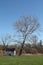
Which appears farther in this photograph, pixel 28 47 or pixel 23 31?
pixel 28 47

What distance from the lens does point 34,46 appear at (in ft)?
181

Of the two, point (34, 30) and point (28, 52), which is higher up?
point (34, 30)

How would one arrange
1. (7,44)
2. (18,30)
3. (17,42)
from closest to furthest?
1. (18,30)
2. (17,42)
3. (7,44)

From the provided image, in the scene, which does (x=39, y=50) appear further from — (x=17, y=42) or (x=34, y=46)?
(x=17, y=42)

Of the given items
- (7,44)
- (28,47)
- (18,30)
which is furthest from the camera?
(7,44)

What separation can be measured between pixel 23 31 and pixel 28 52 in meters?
12.7

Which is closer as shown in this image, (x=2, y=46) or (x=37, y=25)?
(x=37, y=25)

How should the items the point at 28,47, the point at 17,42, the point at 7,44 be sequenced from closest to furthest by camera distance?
the point at 17,42 → the point at 28,47 → the point at 7,44

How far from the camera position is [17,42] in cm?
4597

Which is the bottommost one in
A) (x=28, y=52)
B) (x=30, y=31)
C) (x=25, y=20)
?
(x=28, y=52)

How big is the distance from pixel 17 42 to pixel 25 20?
6452mm

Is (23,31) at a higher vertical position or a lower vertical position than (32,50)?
higher

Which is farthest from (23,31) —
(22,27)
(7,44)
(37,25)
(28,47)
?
(7,44)

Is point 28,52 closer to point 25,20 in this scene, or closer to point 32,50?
point 32,50
